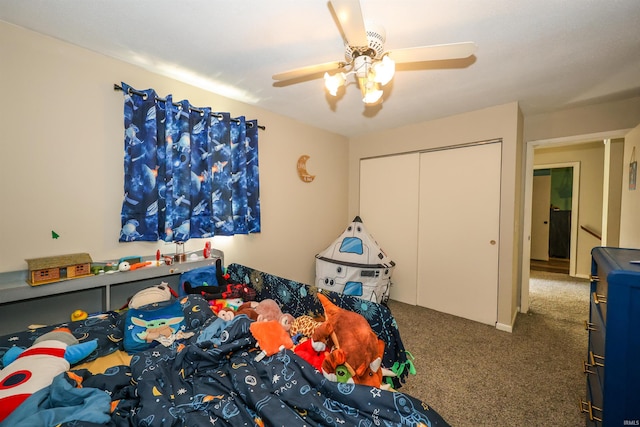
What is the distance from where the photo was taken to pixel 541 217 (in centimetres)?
589

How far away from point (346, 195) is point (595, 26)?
2.94m

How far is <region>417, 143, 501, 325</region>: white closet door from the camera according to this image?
113 inches

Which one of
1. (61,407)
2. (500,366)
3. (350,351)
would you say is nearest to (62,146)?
(61,407)

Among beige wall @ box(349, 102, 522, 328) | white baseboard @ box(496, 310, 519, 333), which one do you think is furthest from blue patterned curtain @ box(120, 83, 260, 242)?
white baseboard @ box(496, 310, 519, 333)

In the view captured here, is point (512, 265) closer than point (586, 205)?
Yes

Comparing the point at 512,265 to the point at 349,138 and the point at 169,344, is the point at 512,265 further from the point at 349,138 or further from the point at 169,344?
the point at 169,344

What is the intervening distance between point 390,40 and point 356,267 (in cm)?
227

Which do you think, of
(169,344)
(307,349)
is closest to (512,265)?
(307,349)

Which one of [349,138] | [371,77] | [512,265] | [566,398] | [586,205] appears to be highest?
[349,138]

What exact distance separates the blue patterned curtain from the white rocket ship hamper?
1.08m

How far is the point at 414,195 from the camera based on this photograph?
3.43 m

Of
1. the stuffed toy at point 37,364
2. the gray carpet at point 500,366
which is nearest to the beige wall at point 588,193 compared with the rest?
the gray carpet at point 500,366

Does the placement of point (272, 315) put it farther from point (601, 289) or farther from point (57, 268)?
point (601, 289)

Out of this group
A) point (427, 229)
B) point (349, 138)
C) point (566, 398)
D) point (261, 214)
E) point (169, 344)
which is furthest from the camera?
point (349, 138)
